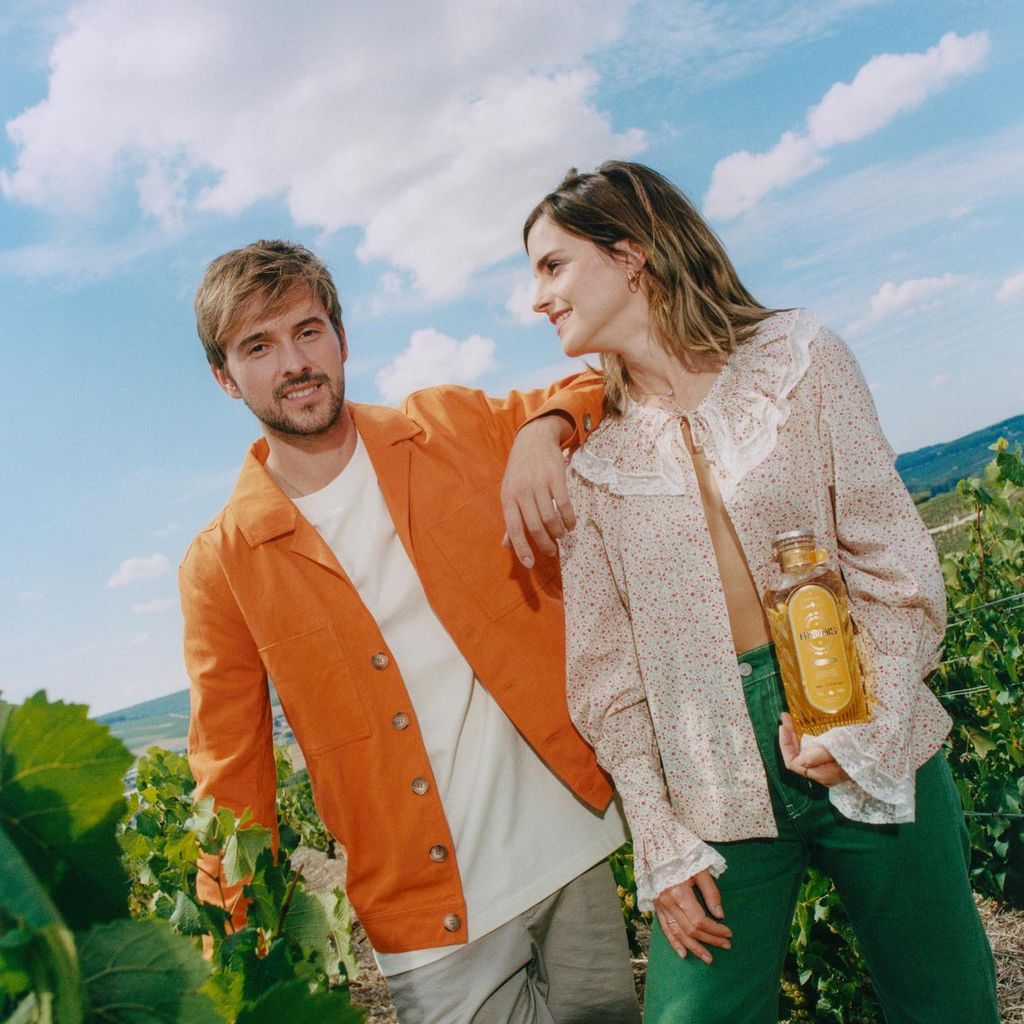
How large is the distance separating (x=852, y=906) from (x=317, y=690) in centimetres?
134

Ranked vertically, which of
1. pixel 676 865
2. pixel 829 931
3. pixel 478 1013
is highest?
pixel 676 865

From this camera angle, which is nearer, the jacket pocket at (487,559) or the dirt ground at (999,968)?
the jacket pocket at (487,559)

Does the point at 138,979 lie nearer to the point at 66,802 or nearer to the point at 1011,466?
the point at 66,802

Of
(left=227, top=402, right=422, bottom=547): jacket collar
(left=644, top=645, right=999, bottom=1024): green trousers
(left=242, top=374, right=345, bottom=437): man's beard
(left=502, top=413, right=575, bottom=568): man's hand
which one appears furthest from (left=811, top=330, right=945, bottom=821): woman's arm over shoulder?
(left=242, top=374, right=345, bottom=437): man's beard

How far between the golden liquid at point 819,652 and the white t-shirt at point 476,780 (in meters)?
0.87

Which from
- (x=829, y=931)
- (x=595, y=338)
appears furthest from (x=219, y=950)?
(x=829, y=931)

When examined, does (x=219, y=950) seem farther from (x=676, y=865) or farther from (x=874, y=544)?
(x=874, y=544)

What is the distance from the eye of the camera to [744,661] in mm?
2035

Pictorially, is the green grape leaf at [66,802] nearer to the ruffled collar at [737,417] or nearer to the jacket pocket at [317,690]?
the ruffled collar at [737,417]

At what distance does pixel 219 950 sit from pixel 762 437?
1393mm

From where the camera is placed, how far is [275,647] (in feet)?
8.30

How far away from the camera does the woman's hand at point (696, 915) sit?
6.64ft

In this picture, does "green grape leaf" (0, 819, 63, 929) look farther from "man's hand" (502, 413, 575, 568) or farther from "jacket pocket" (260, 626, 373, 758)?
"jacket pocket" (260, 626, 373, 758)

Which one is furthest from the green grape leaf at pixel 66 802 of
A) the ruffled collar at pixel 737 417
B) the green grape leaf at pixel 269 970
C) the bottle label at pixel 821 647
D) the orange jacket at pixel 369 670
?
the orange jacket at pixel 369 670
